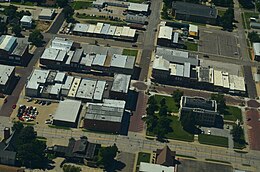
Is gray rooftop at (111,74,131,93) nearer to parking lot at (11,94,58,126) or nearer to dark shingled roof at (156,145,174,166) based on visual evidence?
parking lot at (11,94,58,126)

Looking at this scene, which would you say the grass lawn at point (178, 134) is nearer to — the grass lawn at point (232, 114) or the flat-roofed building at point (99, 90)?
the grass lawn at point (232, 114)

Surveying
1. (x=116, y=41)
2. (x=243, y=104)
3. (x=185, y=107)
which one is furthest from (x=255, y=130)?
(x=116, y=41)

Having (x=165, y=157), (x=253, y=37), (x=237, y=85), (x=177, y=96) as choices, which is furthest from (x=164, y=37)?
(x=165, y=157)

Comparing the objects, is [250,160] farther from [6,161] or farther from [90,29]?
[90,29]

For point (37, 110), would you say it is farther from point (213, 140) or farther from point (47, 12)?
point (47, 12)

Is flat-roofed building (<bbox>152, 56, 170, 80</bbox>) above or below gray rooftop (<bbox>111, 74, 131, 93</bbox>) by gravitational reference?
above

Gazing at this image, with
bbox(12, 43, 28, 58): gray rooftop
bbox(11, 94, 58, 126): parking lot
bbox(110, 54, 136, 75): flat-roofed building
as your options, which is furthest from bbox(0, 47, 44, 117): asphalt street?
bbox(110, 54, 136, 75): flat-roofed building
